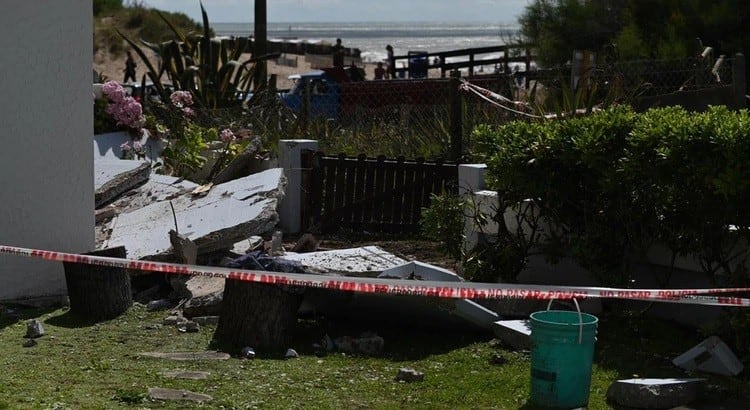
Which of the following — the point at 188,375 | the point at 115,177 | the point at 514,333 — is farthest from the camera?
the point at 115,177

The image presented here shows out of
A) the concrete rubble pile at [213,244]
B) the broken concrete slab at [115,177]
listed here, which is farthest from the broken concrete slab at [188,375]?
the broken concrete slab at [115,177]

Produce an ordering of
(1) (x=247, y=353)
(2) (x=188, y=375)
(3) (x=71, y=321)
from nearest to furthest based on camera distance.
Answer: (2) (x=188, y=375)
(1) (x=247, y=353)
(3) (x=71, y=321)

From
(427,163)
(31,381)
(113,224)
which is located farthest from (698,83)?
(31,381)

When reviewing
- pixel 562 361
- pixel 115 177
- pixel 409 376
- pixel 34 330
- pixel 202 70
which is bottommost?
pixel 34 330

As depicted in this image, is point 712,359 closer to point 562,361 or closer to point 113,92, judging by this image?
point 562,361

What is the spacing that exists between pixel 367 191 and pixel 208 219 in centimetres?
285

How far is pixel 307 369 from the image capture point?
716 centimetres

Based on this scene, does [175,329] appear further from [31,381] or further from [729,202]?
[729,202]

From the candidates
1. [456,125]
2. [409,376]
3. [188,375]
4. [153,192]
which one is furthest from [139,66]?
[409,376]

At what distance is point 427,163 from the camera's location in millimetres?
12367

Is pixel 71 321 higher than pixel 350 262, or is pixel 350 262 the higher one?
pixel 350 262

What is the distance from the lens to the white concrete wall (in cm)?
910

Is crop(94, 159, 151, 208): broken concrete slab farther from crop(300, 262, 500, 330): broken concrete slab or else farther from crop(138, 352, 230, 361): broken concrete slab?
crop(138, 352, 230, 361): broken concrete slab

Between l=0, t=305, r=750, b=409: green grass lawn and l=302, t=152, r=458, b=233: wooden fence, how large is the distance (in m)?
4.24
